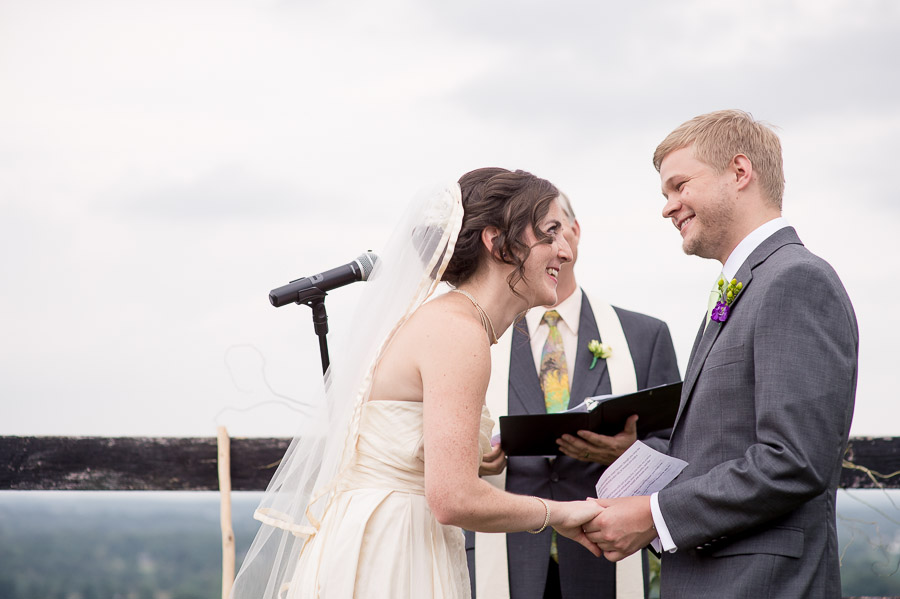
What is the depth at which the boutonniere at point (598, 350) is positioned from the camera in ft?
9.84

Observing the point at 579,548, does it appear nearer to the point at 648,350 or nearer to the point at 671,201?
the point at 648,350

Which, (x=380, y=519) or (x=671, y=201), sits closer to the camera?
(x=380, y=519)

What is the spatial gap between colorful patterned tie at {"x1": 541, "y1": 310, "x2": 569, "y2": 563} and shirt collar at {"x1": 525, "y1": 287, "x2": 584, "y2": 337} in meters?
0.06

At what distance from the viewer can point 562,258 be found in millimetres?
2184

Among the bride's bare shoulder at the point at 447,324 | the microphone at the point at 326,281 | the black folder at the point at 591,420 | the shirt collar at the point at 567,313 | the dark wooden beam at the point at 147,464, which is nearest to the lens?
the bride's bare shoulder at the point at 447,324

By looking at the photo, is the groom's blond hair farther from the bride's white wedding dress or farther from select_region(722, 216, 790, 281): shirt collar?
the bride's white wedding dress

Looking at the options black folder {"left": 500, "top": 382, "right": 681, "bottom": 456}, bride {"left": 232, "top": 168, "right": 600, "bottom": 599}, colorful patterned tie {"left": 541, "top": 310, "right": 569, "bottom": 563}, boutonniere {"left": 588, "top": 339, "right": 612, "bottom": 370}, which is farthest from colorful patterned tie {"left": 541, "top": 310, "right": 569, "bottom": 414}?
bride {"left": 232, "top": 168, "right": 600, "bottom": 599}

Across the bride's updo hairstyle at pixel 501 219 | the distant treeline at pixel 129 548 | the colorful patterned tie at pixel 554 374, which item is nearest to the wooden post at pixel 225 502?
the distant treeline at pixel 129 548

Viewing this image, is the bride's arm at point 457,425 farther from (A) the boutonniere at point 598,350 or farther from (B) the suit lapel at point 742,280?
(A) the boutonniere at point 598,350

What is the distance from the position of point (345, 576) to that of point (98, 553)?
2463 mm

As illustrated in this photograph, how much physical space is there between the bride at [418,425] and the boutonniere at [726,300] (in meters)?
0.43

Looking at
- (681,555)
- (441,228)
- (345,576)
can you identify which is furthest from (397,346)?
(681,555)

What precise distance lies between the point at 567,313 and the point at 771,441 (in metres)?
1.48

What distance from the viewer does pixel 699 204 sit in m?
Result: 2.08
